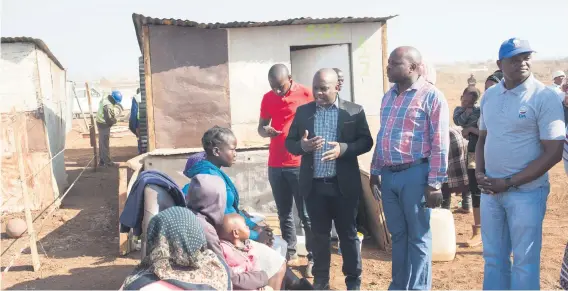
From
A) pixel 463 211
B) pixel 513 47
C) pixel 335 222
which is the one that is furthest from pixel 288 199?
pixel 463 211

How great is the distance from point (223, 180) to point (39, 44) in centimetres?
700

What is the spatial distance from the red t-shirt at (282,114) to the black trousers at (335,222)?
3.08ft

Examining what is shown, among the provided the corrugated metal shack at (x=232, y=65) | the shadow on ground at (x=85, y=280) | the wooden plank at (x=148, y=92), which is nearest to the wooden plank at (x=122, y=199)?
the shadow on ground at (x=85, y=280)

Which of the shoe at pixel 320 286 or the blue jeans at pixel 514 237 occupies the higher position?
the blue jeans at pixel 514 237

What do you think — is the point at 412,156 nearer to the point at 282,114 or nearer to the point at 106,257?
the point at 282,114

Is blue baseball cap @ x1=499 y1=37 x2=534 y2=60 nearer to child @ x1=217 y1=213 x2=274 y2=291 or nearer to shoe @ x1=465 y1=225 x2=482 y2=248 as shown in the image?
child @ x1=217 y1=213 x2=274 y2=291

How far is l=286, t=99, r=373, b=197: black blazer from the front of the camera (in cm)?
455

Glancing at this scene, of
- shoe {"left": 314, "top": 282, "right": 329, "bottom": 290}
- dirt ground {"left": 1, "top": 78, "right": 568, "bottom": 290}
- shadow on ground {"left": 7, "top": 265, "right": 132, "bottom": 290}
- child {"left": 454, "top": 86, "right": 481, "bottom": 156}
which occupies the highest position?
child {"left": 454, "top": 86, "right": 481, "bottom": 156}

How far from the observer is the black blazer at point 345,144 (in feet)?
14.9

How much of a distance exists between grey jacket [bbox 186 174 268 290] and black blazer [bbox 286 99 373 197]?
2.81 feet

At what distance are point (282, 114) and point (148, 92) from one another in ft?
10.2

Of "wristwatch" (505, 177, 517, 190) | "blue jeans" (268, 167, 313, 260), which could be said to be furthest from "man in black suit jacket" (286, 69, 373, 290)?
"wristwatch" (505, 177, 517, 190)

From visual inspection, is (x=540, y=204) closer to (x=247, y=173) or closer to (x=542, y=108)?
(x=542, y=108)

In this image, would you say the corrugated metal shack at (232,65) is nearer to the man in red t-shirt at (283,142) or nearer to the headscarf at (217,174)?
the man in red t-shirt at (283,142)
